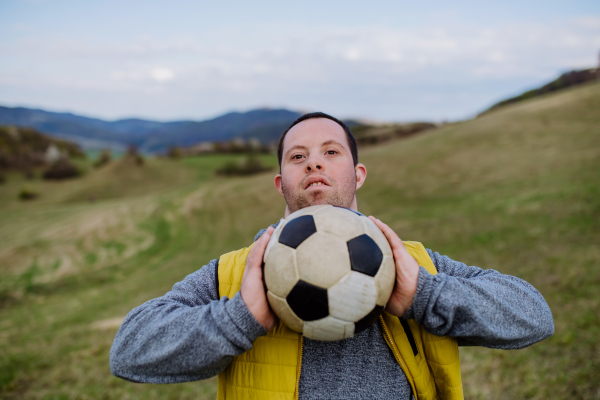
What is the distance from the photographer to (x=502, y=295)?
1.84 m

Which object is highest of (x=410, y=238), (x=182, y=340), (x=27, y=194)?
(x=182, y=340)

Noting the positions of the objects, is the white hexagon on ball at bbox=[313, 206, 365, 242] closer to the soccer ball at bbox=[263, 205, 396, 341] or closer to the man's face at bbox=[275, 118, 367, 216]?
the soccer ball at bbox=[263, 205, 396, 341]

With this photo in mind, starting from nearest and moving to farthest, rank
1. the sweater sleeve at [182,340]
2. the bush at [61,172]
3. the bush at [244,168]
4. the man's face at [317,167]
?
the sweater sleeve at [182,340] < the man's face at [317,167] < the bush at [244,168] < the bush at [61,172]

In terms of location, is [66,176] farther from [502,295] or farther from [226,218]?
[502,295]

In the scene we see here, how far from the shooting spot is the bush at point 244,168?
4364cm

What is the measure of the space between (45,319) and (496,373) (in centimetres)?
1456

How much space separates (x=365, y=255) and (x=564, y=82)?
65.3 meters

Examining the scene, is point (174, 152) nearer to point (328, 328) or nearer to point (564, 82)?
point (328, 328)

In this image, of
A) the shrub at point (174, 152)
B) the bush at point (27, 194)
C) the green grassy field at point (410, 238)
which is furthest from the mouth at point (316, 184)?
the shrub at point (174, 152)

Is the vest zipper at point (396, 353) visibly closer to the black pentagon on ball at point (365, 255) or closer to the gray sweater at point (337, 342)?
the gray sweater at point (337, 342)

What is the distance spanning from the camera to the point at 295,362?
1.87 meters

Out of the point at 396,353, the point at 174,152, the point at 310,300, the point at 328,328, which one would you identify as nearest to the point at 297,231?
the point at 310,300

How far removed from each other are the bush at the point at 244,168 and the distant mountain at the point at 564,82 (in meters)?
42.5

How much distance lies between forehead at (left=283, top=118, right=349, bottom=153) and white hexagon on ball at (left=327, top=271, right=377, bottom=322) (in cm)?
121
